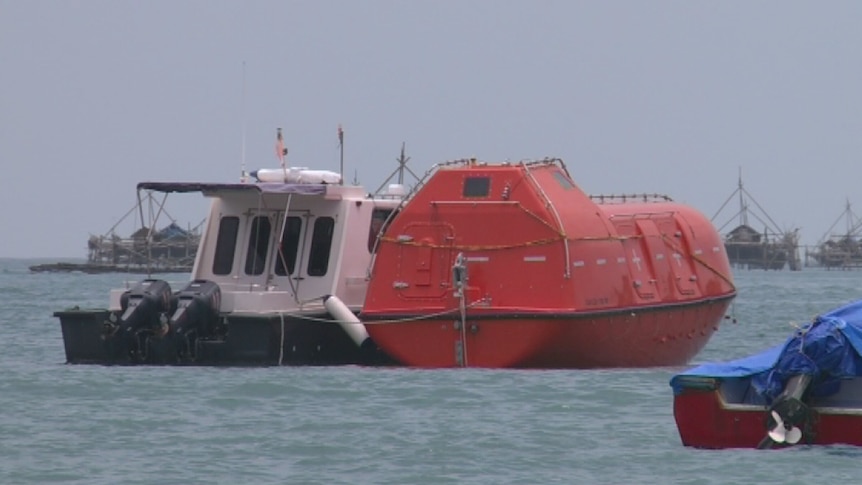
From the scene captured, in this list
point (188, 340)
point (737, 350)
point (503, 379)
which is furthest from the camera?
point (737, 350)

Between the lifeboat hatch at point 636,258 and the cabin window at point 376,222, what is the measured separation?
327 cm

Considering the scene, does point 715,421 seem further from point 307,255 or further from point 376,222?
point 376,222

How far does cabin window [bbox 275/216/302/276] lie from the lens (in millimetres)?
30891

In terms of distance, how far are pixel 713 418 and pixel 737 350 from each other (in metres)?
16.9

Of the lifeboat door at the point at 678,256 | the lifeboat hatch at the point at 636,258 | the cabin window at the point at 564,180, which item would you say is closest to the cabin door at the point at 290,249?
the cabin window at the point at 564,180

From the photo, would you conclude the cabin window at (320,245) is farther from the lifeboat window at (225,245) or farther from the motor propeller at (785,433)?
the motor propeller at (785,433)

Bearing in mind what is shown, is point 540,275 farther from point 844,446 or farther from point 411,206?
point 844,446

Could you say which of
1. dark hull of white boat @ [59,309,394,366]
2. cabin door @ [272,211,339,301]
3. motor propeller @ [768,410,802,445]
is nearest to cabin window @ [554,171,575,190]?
cabin door @ [272,211,339,301]

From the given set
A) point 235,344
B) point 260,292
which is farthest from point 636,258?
point 235,344

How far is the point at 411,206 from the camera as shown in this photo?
29.0 metres

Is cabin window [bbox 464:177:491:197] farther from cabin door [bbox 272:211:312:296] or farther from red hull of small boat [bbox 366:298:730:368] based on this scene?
cabin door [bbox 272:211:312:296]

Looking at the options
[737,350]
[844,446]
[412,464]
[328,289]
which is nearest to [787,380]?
[844,446]

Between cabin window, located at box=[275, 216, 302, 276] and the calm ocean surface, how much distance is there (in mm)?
2437

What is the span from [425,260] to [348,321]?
53.9 inches
